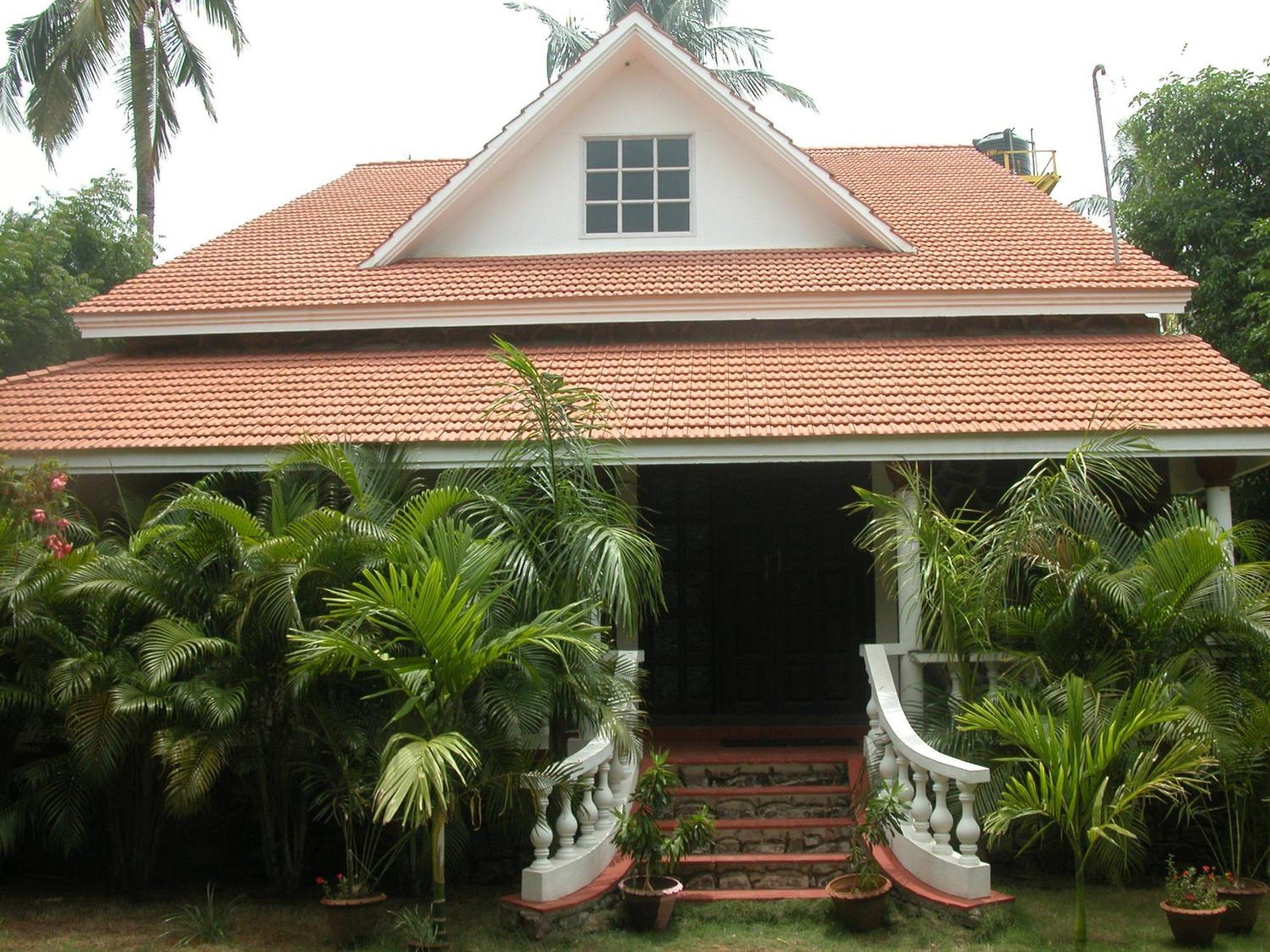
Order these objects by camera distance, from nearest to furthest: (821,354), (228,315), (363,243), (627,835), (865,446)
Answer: (627,835), (865,446), (821,354), (228,315), (363,243)

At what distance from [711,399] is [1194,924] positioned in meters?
5.12

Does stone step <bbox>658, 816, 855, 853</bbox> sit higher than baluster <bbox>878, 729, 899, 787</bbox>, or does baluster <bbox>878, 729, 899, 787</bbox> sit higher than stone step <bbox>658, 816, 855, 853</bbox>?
baluster <bbox>878, 729, 899, 787</bbox>

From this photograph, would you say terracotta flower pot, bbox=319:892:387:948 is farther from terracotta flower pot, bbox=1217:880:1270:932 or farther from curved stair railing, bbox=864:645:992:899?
terracotta flower pot, bbox=1217:880:1270:932

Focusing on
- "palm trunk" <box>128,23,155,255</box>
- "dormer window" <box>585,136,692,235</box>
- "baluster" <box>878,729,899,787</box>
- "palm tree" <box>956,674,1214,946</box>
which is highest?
"palm trunk" <box>128,23,155,255</box>

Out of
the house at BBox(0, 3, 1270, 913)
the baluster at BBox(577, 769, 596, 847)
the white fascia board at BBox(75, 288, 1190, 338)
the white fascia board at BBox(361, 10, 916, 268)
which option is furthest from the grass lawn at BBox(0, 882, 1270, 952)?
the white fascia board at BBox(361, 10, 916, 268)

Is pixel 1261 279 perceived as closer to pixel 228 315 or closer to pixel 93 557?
pixel 228 315

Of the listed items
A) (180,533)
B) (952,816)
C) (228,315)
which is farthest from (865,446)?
(228,315)

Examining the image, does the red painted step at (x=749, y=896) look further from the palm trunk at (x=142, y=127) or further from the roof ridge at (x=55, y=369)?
the palm trunk at (x=142, y=127)

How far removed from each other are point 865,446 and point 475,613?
3959 millimetres

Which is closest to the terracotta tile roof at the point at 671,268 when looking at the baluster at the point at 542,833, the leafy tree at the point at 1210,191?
the leafy tree at the point at 1210,191

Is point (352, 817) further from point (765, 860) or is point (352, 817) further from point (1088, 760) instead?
point (1088, 760)

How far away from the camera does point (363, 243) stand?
13750 millimetres

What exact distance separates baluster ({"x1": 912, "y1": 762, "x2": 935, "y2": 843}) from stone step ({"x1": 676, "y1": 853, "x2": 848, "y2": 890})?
1.81 ft

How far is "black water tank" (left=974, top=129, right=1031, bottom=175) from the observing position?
24.8 m
